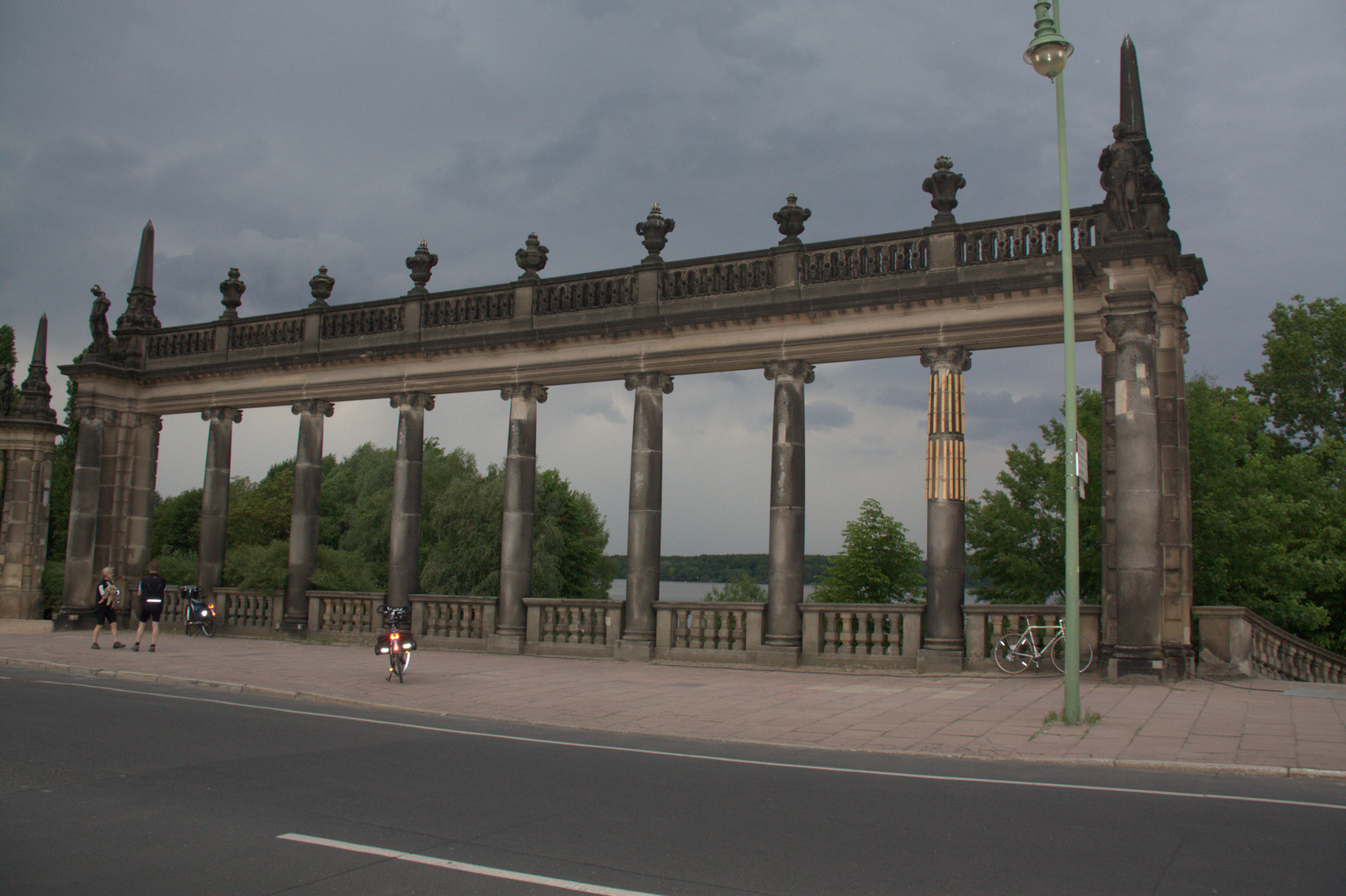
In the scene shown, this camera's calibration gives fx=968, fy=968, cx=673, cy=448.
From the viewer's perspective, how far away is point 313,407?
79.7 feet

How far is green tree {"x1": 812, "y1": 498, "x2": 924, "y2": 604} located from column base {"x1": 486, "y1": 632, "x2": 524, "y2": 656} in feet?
87.2

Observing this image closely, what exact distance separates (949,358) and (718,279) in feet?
16.4

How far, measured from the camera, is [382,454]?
71.6 m

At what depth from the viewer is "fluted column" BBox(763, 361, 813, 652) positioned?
1824 cm

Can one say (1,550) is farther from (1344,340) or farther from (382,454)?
(1344,340)

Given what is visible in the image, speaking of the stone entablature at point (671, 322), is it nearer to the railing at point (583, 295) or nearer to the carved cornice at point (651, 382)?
the railing at point (583, 295)

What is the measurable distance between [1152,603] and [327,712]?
12.0 meters

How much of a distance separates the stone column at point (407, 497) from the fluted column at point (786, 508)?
8.48m

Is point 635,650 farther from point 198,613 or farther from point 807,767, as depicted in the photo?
point 198,613

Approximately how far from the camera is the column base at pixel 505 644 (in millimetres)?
20828

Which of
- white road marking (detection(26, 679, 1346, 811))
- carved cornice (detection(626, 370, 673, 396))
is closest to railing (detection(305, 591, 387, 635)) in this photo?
carved cornice (detection(626, 370, 673, 396))

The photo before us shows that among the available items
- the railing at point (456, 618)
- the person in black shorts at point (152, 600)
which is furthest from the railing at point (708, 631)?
the person in black shorts at point (152, 600)

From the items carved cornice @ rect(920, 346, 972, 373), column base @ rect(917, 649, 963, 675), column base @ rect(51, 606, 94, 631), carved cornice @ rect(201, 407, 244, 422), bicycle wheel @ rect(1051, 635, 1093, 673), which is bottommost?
column base @ rect(51, 606, 94, 631)

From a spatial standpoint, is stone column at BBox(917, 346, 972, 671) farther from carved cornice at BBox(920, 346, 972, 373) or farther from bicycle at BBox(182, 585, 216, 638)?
bicycle at BBox(182, 585, 216, 638)
